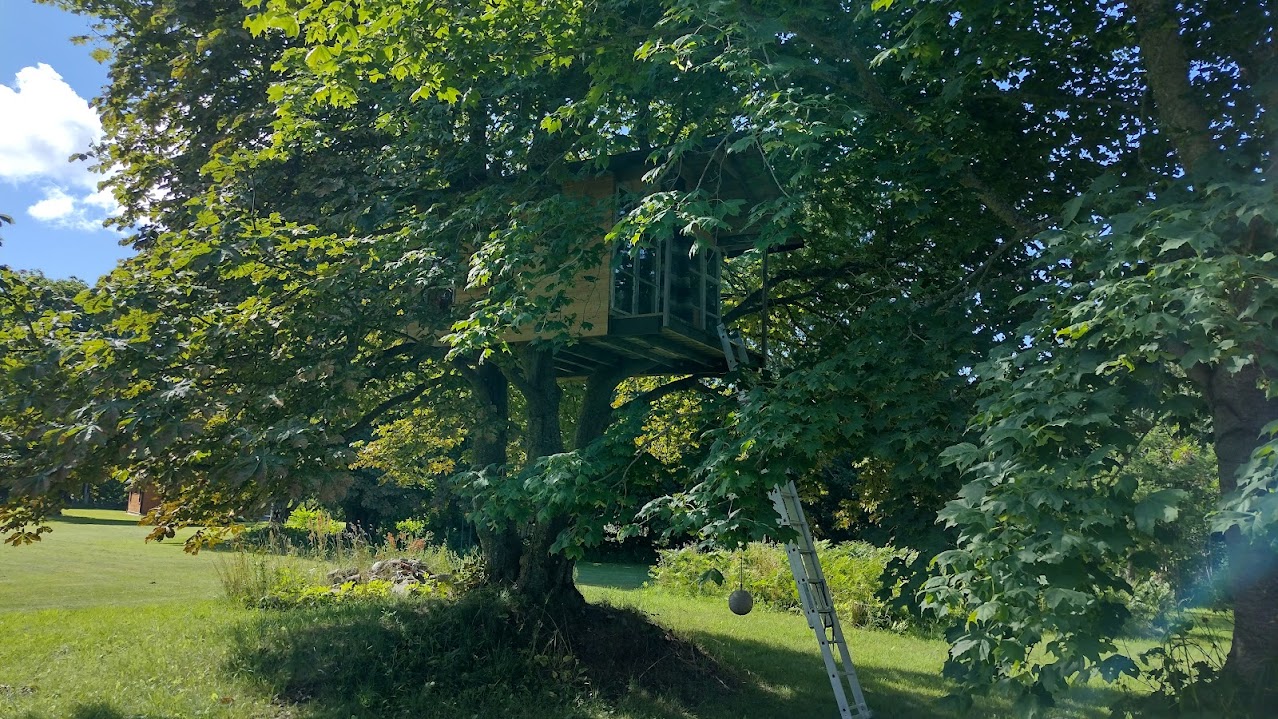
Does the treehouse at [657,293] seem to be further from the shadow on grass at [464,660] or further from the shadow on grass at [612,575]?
the shadow on grass at [612,575]

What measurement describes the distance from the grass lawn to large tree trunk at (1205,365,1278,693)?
13.2 feet

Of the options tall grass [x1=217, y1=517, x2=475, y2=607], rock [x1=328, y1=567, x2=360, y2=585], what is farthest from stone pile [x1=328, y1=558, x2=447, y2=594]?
tall grass [x1=217, y1=517, x2=475, y2=607]

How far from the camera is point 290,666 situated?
9.57m

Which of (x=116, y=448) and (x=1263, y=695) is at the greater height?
(x=116, y=448)

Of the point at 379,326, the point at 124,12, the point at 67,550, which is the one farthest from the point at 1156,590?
the point at 67,550

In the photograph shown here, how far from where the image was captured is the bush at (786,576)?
17703 mm

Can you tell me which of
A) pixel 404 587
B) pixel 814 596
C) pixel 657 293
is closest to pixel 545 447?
pixel 657 293

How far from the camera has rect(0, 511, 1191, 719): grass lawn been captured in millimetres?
8641

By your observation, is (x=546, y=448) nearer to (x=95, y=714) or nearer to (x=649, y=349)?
(x=649, y=349)

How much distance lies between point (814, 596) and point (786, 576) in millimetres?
9965

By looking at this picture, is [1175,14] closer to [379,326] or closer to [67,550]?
[379,326]

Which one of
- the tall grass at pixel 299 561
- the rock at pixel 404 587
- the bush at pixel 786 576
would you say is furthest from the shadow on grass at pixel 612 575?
the rock at pixel 404 587

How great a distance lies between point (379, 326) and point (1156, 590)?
51.0 feet

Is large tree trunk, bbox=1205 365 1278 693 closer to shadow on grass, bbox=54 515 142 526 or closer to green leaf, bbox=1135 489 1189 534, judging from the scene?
green leaf, bbox=1135 489 1189 534
